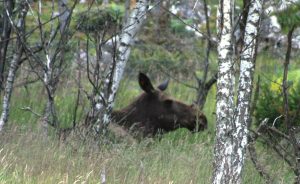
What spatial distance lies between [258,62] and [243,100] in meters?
11.5

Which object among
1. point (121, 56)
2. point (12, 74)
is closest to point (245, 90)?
Answer: point (121, 56)

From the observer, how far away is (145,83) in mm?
10148

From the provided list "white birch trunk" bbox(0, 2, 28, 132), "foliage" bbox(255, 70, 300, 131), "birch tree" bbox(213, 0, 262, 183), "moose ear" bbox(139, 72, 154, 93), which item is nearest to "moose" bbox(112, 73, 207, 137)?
"moose ear" bbox(139, 72, 154, 93)

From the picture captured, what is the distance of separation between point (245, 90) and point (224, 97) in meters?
0.51

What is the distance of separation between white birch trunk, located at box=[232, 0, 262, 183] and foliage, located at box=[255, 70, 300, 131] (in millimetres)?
3179

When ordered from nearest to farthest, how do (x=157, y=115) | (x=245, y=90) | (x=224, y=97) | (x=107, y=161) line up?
(x=224, y=97)
(x=245, y=90)
(x=107, y=161)
(x=157, y=115)

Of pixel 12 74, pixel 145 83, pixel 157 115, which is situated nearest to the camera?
pixel 12 74

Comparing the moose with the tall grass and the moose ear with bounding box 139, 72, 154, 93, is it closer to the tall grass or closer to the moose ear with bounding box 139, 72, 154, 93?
the moose ear with bounding box 139, 72, 154, 93

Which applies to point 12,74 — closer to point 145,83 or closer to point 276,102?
point 145,83

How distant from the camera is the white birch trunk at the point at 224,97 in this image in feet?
21.1

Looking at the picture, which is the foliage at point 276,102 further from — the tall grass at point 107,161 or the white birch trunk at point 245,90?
the white birch trunk at point 245,90

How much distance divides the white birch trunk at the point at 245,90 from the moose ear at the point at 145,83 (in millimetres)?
2964

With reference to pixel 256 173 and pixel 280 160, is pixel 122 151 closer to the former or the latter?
pixel 256 173

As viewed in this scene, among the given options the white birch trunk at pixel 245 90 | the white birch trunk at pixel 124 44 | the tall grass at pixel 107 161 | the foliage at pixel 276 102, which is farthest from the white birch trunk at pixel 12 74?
the foliage at pixel 276 102
